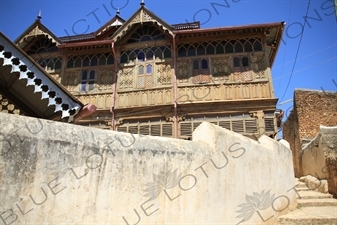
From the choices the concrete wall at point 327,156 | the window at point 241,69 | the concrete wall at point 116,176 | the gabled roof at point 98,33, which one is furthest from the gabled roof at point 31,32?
the concrete wall at point 327,156

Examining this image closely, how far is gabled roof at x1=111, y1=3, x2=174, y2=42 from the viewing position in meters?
12.6

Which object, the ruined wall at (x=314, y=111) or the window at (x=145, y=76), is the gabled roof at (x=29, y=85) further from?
the ruined wall at (x=314, y=111)

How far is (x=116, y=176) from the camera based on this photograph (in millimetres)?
2811

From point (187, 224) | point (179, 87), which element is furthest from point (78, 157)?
point (179, 87)

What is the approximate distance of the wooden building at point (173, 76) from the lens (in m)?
11.2

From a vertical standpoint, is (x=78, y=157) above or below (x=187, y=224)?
above

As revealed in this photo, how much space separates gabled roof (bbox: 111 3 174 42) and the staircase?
9.37 meters

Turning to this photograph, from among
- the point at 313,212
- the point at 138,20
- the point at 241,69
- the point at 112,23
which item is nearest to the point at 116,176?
the point at 313,212

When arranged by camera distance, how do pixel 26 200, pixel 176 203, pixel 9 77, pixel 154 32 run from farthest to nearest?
1. pixel 154 32
2. pixel 9 77
3. pixel 176 203
4. pixel 26 200

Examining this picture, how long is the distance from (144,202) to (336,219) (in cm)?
393

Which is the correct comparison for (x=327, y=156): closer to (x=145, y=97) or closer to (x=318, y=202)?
(x=318, y=202)

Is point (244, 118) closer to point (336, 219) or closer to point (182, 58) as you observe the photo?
point (182, 58)

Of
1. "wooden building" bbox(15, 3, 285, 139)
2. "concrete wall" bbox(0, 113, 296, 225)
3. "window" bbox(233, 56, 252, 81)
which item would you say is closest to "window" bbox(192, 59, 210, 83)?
"wooden building" bbox(15, 3, 285, 139)

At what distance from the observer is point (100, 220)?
2.65 metres
